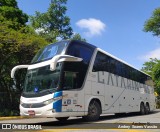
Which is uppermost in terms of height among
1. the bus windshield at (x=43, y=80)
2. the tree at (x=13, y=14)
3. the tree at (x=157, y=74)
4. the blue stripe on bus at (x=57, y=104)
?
the tree at (x=13, y=14)

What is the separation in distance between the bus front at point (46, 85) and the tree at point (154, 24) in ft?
112

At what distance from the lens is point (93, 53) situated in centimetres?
1642

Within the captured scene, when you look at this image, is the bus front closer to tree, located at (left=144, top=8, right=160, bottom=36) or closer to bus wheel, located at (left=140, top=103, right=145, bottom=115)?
bus wheel, located at (left=140, top=103, right=145, bottom=115)

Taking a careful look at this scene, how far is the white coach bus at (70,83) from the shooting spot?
13.7 metres

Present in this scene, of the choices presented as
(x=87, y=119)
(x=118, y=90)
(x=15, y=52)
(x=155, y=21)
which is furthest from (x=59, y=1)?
(x=87, y=119)

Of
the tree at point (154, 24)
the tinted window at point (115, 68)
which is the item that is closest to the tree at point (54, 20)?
the tree at point (154, 24)

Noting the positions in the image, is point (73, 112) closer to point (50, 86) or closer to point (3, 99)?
point (50, 86)

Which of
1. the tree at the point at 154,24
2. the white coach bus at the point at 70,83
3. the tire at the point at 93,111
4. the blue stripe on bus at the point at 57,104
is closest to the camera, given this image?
the blue stripe on bus at the point at 57,104

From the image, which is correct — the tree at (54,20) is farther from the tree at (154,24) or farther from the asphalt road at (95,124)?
the asphalt road at (95,124)

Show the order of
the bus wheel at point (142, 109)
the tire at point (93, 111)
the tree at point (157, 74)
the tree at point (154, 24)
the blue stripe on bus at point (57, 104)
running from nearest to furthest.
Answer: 1. the blue stripe on bus at point (57, 104)
2. the tire at point (93, 111)
3. the bus wheel at point (142, 109)
4. the tree at point (154, 24)
5. the tree at point (157, 74)

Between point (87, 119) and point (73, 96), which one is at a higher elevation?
point (73, 96)

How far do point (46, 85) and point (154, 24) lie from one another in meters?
36.0

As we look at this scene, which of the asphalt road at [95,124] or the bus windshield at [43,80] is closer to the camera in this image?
the asphalt road at [95,124]

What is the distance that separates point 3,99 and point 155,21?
91.5ft
